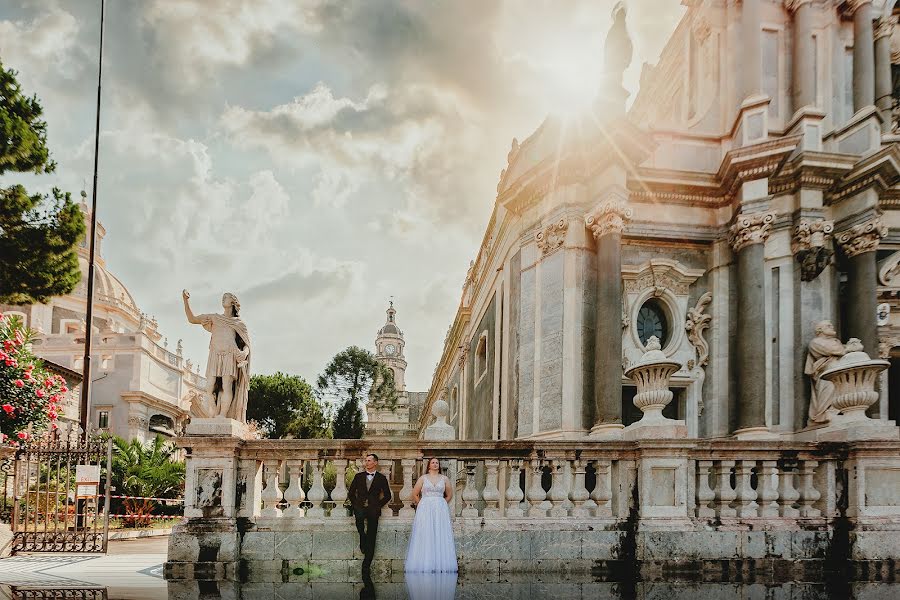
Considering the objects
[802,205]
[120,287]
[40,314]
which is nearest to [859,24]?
[802,205]

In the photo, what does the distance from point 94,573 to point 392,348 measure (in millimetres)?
98829

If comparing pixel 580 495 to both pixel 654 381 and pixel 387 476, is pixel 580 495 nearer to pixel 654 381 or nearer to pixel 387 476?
pixel 654 381

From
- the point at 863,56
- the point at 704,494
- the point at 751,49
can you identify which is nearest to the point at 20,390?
the point at 704,494

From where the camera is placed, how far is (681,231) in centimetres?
1645

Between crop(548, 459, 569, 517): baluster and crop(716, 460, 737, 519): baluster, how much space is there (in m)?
2.08

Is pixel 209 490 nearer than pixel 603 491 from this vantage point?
Yes

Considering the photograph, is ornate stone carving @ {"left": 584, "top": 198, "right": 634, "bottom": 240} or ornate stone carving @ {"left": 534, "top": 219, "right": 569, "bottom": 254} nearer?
ornate stone carving @ {"left": 584, "top": 198, "right": 634, "bottom": 240}

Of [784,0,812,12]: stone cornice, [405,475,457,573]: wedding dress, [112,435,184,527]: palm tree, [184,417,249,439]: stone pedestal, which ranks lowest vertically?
[112,435,184,527]: palm tree

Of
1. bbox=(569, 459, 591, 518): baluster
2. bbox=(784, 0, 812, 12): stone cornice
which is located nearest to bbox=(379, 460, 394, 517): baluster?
bbox=(569, 459, 591, 518): baluster

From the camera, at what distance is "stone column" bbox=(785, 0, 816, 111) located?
53.6ft

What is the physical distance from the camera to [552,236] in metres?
15.8

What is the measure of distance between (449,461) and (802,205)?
30.2 ft

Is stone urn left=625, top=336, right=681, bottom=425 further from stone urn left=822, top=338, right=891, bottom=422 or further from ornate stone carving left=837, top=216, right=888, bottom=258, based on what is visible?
ornate stone carving left=837, top=216, right=888, bottom=258

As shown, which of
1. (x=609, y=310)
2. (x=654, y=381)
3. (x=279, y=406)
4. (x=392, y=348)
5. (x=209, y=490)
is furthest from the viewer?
(x=392, y=348)
